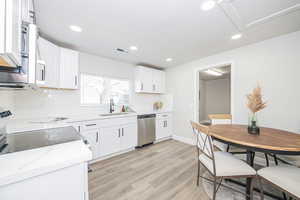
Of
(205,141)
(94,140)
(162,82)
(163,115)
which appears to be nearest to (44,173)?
(205,141)

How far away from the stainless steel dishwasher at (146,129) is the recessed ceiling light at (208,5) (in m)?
2.49

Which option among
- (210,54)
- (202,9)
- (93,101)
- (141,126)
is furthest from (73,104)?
(210,54)

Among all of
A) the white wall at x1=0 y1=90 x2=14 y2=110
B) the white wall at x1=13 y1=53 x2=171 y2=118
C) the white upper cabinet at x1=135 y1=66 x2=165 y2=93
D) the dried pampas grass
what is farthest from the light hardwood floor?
the white upper cabinet at x1=135 y1=66 x2=165 y2=93

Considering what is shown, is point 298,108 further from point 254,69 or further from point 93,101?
point 93,101

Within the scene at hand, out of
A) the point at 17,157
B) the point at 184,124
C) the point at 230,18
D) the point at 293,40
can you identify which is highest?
the point at 230,18

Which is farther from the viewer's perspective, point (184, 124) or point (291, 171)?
point (184, 124)

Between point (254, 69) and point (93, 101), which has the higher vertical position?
point (254, 69)

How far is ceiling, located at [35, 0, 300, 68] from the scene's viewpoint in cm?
138

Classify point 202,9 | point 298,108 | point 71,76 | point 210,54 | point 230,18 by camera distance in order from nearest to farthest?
point 202,9 < point 230,18 < point 298,108 < point 71,76 < point 210,54

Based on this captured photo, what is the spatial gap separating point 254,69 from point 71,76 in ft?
12.2

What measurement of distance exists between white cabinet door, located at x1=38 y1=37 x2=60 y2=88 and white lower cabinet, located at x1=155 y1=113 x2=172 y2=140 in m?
2.58

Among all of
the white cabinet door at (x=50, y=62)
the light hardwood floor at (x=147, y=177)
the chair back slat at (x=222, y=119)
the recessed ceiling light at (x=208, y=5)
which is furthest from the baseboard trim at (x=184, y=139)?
the white cabinet door at (x=50, y=62)

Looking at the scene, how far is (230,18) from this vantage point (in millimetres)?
1568

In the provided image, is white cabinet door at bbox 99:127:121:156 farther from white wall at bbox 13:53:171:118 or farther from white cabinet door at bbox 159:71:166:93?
white cabinet door at bbox 159:71:166:93
